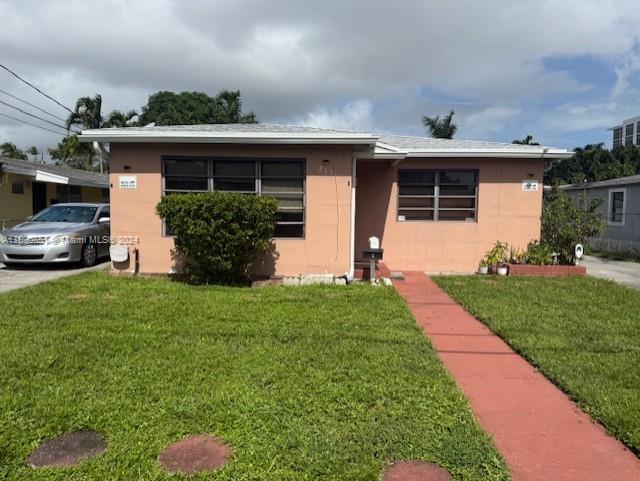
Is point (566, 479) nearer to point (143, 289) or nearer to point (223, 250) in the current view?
point (223, 250)

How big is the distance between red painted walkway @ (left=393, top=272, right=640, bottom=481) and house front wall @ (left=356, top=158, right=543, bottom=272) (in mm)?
5013

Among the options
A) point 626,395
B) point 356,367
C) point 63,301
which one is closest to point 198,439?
point 356,367

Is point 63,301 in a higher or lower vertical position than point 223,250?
lower

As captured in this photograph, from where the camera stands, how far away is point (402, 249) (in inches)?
428

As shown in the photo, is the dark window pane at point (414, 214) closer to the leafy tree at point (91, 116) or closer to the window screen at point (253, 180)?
the window screen at point (253, 180)

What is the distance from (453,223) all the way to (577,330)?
5.17m

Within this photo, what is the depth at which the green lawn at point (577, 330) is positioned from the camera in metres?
3.74

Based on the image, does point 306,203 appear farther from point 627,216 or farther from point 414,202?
point 627,216

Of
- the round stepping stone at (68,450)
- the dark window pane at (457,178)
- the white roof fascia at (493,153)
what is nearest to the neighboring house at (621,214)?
the white roof fascia at (493,153)

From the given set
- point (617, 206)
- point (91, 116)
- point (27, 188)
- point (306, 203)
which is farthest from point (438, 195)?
point (91, 116)

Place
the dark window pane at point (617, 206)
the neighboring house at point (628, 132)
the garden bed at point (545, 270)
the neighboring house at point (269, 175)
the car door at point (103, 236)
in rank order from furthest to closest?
1. the neighboring house at point (628, 132)
2. the dark window pane at point (617, 206)
3. the car door at point (103, 236)
4. the garden bed at point (545, 270)
5. the neighboring house at point (269, 175)

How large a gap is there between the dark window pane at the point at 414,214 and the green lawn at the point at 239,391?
4.63m

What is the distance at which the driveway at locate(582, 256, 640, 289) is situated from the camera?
402 inches

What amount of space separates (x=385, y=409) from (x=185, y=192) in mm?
6658
